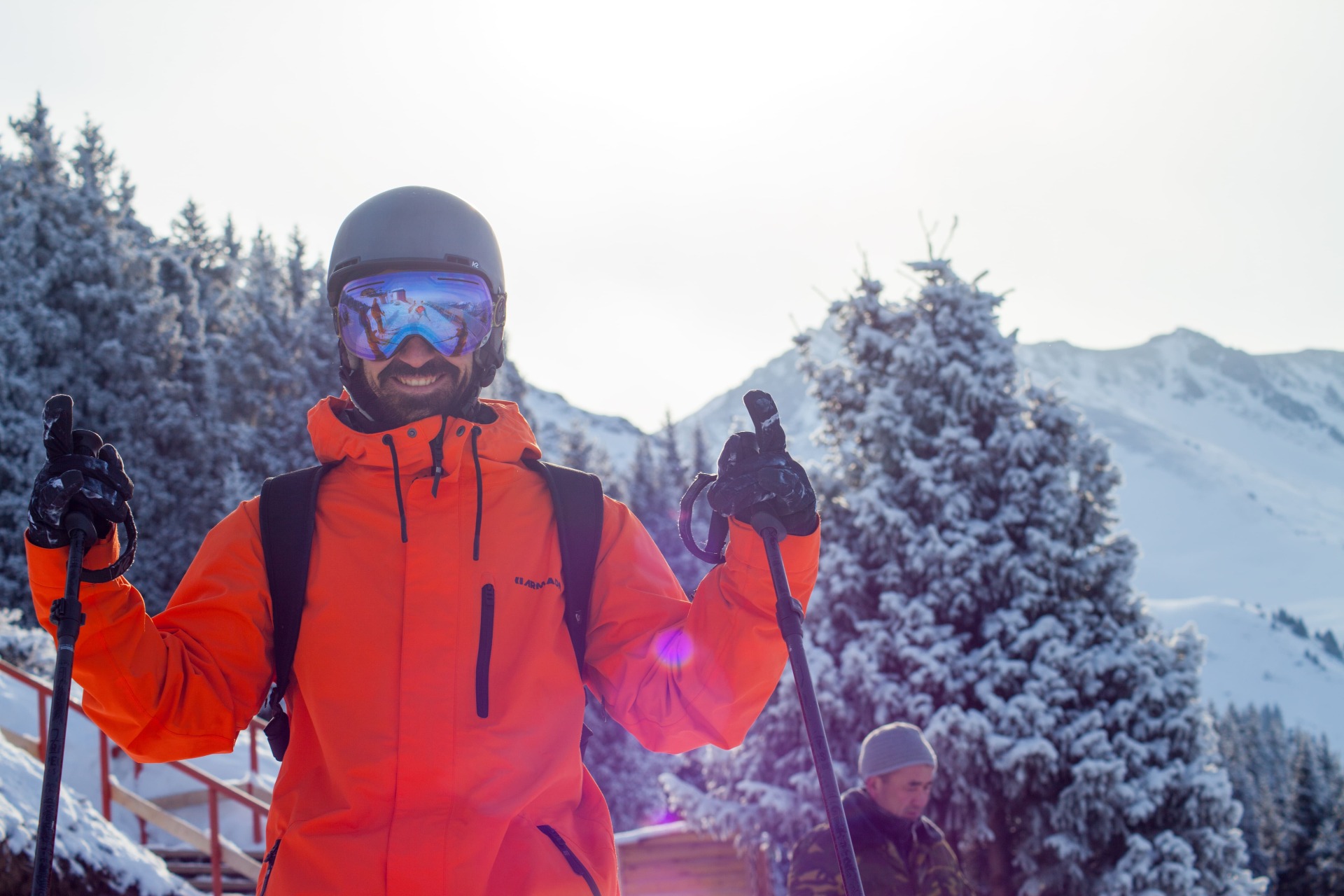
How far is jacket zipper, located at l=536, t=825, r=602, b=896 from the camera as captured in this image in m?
2.28

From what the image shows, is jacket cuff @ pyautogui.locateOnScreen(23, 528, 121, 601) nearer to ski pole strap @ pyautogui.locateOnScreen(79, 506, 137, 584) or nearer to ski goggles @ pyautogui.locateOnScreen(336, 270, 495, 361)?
ski pole strap @ pyautogui.locateOnScreen(79, 506, 137, 584)

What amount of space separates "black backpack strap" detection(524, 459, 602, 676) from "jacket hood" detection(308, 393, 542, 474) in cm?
9

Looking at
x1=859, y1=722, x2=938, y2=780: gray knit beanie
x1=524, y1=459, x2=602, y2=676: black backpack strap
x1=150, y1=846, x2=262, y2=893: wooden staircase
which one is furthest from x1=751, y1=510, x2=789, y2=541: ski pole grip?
x1=150, y1=846, x2=262, y2=893: wooden staircase

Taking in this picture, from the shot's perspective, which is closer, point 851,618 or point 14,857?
point 14,857

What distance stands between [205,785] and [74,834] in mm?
3685

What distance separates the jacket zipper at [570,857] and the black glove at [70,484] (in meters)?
1.25

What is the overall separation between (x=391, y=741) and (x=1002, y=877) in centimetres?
1025

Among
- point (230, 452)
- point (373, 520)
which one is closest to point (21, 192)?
point (230, 452)

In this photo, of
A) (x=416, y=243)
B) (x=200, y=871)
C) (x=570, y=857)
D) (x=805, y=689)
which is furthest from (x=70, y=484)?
(x=200, y=871)

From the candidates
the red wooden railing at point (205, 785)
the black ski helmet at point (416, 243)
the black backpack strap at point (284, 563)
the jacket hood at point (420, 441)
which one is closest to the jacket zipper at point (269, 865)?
the black backpack strap at point (284, 563)

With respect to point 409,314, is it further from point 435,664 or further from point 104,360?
point 104,360

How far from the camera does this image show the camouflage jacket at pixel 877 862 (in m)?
4.72

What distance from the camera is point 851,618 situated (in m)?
11.3

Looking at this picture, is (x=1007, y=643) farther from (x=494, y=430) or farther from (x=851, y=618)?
(x=494, y=430)
